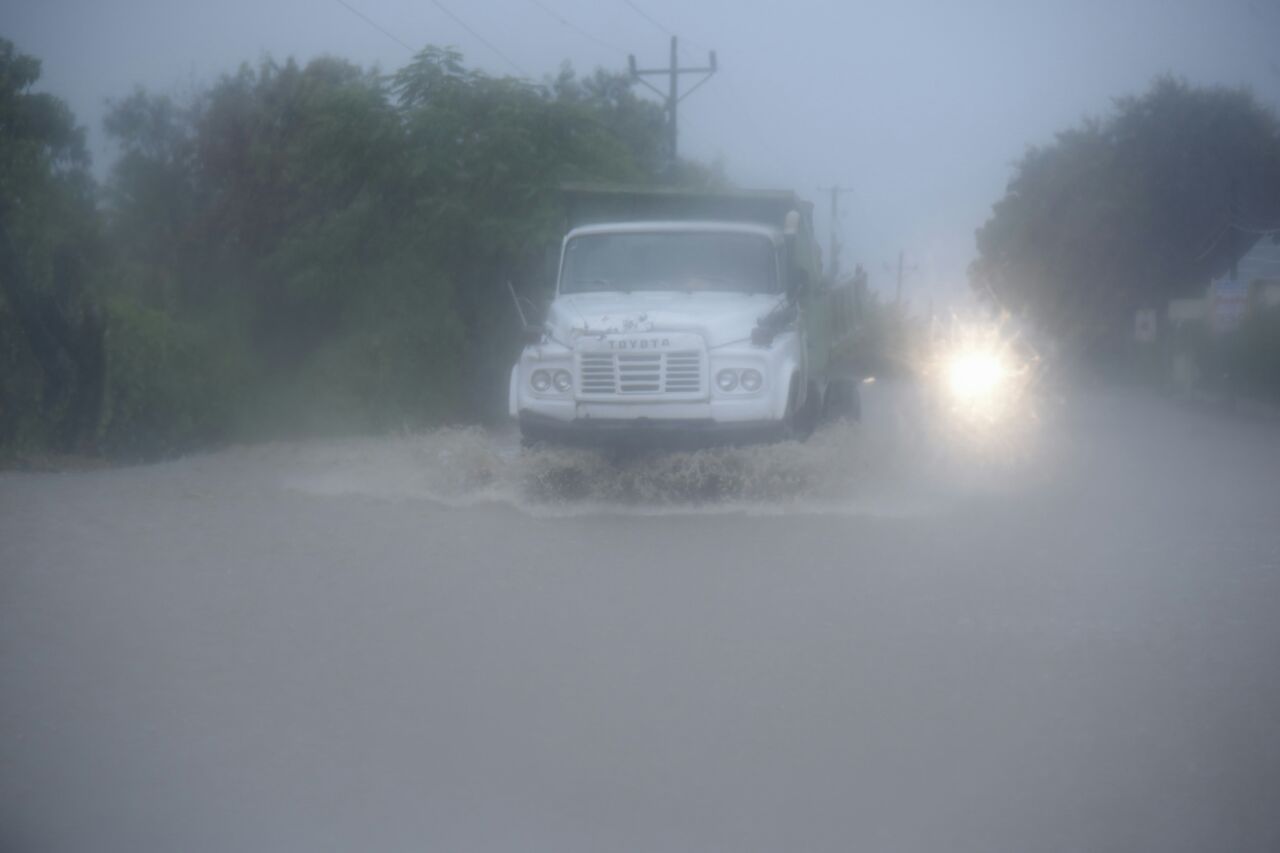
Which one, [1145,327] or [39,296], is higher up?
[39,296]

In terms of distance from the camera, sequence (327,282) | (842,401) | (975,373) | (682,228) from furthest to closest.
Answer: (975,373) < (327,282) < (842,401) < (682,228)

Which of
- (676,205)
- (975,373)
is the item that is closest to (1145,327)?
(975,373)

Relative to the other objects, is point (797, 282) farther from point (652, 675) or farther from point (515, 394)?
point (652, 675)

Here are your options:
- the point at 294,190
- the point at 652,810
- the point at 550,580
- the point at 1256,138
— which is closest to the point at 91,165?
the point at 294,190

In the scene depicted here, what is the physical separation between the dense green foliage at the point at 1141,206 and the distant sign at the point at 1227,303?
32.7 feet

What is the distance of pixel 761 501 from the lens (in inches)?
465

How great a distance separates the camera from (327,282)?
856 inches

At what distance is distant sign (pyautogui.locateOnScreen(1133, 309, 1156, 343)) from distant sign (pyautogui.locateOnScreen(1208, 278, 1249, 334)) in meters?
13.0

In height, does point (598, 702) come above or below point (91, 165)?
below

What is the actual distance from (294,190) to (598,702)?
23273mm

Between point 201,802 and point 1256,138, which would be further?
point 1256,138

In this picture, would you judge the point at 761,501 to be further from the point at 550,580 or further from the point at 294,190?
the point at 294,190


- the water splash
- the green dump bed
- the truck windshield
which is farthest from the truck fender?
the green dump bed

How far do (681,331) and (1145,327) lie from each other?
1434 inches
